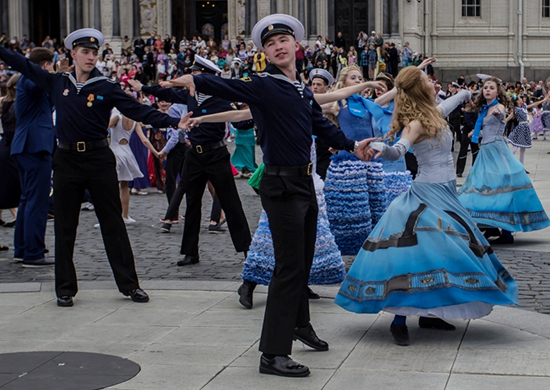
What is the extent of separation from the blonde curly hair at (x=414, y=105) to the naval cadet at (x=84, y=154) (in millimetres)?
1963

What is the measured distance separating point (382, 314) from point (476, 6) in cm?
4285

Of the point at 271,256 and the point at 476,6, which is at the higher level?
the point at 476,6

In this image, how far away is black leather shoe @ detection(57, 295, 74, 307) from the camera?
739 cm

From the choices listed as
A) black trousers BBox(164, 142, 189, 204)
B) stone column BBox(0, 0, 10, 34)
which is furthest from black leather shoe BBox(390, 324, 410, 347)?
stone column BBox(0, 0, 10, 34)

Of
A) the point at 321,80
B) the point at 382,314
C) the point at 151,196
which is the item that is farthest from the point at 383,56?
the point at 382,314

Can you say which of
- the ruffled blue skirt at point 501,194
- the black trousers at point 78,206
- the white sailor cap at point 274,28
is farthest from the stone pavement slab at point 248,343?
the ruffled blue skirt at point 501,194

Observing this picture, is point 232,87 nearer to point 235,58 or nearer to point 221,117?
point 221,117

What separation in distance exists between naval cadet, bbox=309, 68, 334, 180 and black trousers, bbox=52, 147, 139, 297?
6.96ft

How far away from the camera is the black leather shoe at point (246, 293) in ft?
23.7

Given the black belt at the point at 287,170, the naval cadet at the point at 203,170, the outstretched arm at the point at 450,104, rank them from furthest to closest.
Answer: the naval cadet at the point at 203,170, the outstretched arm at the point at 450,104, the black belt at the point at 287,170

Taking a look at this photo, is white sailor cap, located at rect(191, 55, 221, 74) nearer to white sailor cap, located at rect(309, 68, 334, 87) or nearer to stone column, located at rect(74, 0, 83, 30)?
white sailor cap, located at rect(309, 68, 334, 87)

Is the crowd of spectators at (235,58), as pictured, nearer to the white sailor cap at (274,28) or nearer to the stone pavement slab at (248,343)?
the stone pavement slab at (248,343)

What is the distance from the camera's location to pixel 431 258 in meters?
6.00

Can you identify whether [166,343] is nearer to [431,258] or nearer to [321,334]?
[321,334]
